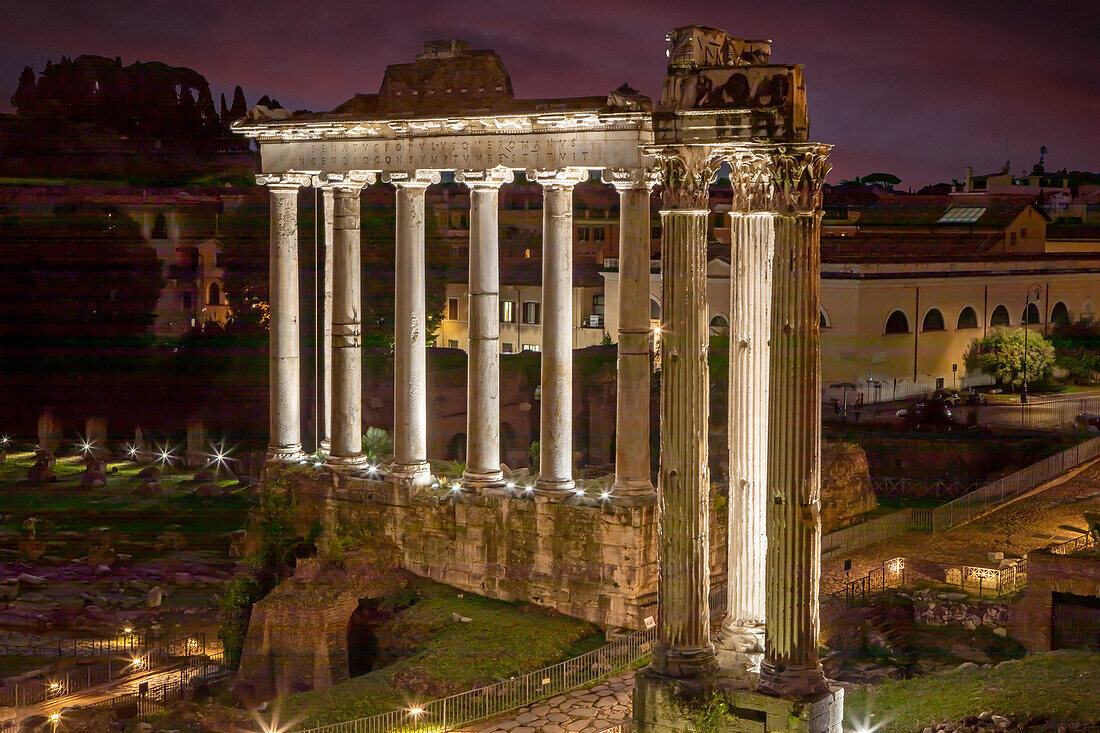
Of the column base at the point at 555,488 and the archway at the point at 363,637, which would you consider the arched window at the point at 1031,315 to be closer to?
the column base at the point at 555,488

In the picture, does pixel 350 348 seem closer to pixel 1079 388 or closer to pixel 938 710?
pixel 938 710

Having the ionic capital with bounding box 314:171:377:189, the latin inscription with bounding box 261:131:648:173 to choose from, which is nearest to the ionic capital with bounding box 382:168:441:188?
the latin inscription with bounding box 261:131:648:173

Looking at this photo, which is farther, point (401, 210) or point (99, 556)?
point (99, 556)

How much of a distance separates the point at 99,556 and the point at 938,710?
2808 cm

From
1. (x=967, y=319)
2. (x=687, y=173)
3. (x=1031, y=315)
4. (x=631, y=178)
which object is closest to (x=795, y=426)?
(x=687, y=173)

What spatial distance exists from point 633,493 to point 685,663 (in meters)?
7.08

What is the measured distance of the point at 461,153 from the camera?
88.0 ft

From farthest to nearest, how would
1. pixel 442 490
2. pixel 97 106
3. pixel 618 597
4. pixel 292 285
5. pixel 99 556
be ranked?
pixel 97 106
pixel 99 556
pixel 292 285
pixel 442 490
pixel 618 597

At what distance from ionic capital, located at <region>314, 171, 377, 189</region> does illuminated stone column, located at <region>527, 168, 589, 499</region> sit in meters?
4.35

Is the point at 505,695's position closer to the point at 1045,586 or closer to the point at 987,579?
the point at 1045,586

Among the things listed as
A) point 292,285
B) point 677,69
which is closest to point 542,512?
point 292,285

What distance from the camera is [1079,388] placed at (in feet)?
198

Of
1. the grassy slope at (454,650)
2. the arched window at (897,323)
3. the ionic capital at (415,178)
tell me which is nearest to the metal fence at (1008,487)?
the grassy slope at (454,650)

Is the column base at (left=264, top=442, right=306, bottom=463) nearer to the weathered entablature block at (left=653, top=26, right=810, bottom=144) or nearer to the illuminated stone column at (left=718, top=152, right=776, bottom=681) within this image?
the illuminated stone column at (left=718, top=152, right=776, bottom=681)
